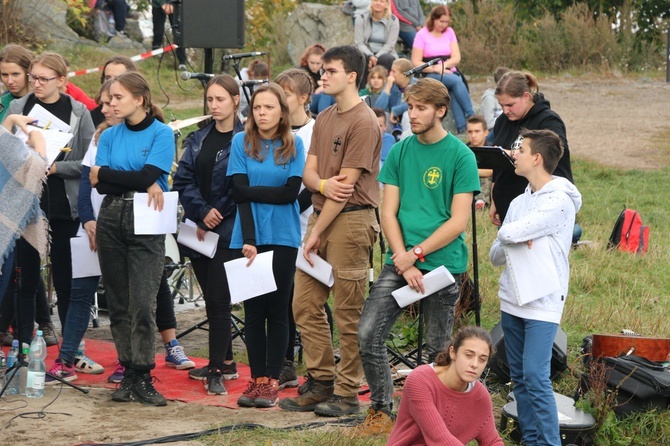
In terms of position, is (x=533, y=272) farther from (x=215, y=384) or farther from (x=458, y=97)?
(x=458, y=97)

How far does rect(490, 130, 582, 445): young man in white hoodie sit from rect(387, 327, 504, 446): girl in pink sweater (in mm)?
661

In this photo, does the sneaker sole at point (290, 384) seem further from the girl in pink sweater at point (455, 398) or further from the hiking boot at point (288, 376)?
the girl in pink sweater at point (455, 398)

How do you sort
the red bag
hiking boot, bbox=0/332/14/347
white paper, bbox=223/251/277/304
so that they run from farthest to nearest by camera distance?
the red bag
hiking boot, bbox=0/332/14/347
white paper, bbox=223/251/277/304

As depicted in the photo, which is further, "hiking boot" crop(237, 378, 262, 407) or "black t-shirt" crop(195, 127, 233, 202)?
"black t-shirt" crop(195, 127, 233, 202)

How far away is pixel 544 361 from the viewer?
5371 millimetres

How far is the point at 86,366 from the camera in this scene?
690 centimetres

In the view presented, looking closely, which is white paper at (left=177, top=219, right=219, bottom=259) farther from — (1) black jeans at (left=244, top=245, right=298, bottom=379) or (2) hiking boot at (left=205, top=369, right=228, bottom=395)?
(2) hiking boot at (left=205, top=369, right=228, bottom=395)

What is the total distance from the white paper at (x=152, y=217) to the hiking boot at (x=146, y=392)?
2.80 ft

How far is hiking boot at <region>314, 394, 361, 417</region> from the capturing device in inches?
235

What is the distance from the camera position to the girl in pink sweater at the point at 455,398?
4.68 metres

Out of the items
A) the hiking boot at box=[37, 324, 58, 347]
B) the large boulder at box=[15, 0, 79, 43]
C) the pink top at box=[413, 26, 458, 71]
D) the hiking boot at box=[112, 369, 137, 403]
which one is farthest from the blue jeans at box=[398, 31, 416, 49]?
the hiking boot at box=[112, 369, 137, 403]

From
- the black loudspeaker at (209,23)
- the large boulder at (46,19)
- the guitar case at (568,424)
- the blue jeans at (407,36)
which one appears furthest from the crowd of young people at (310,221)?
the large boulder at (46,19)

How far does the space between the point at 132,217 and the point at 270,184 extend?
0.81 meters

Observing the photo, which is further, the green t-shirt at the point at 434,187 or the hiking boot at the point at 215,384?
the hiking boot at the point at 215,384
